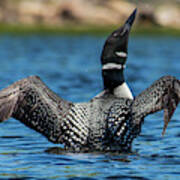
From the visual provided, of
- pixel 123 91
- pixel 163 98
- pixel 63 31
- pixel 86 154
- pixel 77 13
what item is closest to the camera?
pixel 163 98

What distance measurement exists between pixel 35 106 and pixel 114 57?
112cm

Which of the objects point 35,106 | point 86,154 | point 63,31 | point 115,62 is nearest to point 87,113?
point 86,154

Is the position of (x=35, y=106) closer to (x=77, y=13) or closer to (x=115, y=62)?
(x=115, y=62)

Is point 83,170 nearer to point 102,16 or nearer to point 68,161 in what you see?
point 68,161

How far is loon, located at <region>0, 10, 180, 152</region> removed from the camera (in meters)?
6.29

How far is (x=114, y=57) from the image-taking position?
6797 millimetres

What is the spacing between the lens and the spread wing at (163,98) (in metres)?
6.23

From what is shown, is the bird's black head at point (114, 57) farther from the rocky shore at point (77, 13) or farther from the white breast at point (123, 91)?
the rocky shore at point (77, 13)

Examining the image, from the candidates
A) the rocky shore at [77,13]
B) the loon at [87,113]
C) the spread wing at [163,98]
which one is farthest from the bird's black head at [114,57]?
the rocky shore at [77,13]

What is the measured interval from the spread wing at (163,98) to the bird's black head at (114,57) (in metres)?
0.58

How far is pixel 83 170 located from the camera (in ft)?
19.0

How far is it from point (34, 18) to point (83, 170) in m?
35.4

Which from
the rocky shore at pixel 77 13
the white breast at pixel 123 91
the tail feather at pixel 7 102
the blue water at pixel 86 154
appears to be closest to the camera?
the blue water at pixel 86 154

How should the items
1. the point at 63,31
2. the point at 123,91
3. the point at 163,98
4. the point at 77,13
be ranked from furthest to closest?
the point at 77,13 < the point at 63,31 < the point at 123,91 < the point at 163,98
